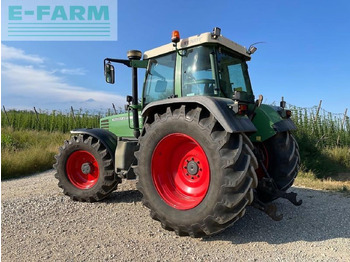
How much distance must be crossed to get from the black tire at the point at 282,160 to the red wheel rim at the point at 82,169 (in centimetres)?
282

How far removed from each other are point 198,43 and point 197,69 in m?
0.33

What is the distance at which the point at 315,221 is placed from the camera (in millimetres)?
3680

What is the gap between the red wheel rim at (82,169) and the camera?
15.5 feet

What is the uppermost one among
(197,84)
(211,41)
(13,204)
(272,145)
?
(211,41)

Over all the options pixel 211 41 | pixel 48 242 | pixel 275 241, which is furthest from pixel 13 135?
pixel 275 241

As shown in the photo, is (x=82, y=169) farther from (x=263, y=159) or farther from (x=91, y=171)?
(x=263, y=159)

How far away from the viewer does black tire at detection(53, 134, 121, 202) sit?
174 inches

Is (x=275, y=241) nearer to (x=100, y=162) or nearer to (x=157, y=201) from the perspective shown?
(x=157, y=201)

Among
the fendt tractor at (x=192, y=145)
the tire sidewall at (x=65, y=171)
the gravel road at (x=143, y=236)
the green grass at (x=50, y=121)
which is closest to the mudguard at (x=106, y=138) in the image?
the fendt tractor at (x=192, y=145)

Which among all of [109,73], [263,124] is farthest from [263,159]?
[109,73]

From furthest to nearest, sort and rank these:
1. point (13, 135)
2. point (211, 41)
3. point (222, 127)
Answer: point (13, 135) → point (211, 41) → point (222, 127)

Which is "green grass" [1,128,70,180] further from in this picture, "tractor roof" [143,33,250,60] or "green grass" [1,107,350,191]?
"tractor roof" [143,33,250,60]

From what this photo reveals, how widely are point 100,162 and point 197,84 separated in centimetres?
206

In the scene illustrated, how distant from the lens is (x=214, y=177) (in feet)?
9.21
